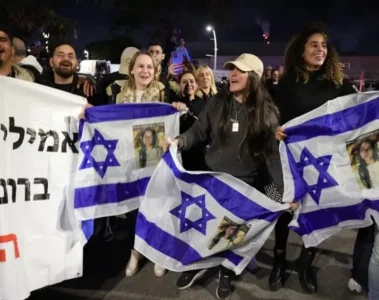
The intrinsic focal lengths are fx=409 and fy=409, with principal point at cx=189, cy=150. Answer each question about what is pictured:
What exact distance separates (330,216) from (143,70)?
6.17 feet

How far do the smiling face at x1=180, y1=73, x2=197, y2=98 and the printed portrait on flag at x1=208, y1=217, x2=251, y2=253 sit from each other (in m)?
1.72

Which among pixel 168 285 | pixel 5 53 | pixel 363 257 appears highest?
pixel 5 53

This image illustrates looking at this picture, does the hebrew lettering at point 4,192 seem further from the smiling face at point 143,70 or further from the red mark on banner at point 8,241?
the smiling face at point 143,70

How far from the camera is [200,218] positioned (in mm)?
3037

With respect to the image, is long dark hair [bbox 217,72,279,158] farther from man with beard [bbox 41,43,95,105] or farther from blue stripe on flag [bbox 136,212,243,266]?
man with beard [bbox 41,43,95,105]

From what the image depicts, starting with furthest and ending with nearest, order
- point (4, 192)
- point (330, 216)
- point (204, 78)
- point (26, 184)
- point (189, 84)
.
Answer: point (204, 78)
point (189, 84)
point (330, 216)
point (26, 184)
point (4, 192)

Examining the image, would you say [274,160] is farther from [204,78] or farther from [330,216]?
[204,78]

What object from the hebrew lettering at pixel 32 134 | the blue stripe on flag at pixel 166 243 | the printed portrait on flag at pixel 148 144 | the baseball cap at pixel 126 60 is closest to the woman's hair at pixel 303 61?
the printed portrait on flag at pixel 148 144

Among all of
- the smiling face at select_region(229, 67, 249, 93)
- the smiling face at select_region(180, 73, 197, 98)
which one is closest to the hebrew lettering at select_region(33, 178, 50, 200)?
the smiling face at select_region(229, 67, 249, 93)

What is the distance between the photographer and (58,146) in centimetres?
301

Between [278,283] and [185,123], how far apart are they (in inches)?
62.5

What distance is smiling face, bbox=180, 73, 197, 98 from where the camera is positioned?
4.27 meters

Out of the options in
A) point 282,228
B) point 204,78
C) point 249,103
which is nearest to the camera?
point 249,103

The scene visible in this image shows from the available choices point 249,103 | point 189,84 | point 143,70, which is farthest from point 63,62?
point 249,103
